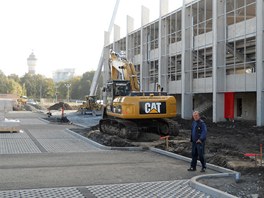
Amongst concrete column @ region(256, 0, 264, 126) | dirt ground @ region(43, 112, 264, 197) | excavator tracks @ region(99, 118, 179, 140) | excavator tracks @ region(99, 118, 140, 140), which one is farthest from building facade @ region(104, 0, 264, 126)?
excavator tracks @ region(99, 118, 140, 140)

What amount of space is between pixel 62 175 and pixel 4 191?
1976 millimetres

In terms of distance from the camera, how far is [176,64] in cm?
3722

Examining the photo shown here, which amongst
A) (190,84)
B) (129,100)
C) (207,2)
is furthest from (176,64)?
(129,100)

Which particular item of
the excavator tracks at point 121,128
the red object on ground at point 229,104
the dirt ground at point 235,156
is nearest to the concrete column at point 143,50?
the red object on ground at point 229,104

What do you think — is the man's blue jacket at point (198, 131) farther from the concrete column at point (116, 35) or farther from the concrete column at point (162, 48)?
the concrete column at point (116, 35)

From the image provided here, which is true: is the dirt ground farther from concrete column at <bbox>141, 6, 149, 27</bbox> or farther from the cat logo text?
concrete column at <bbox>141, 6, 149, 27</bbox>

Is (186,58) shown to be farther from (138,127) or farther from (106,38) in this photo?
(106,38)

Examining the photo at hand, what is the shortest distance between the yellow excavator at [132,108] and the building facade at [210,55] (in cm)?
818

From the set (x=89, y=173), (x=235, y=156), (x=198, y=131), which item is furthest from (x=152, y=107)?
(x=89, y=173)

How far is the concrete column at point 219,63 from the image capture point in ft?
95.6

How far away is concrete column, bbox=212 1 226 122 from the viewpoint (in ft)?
95.6

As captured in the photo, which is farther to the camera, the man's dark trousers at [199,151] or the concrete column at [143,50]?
the concrete column at [143,50]

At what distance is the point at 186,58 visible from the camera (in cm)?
3422

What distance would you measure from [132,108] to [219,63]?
1344 cm
